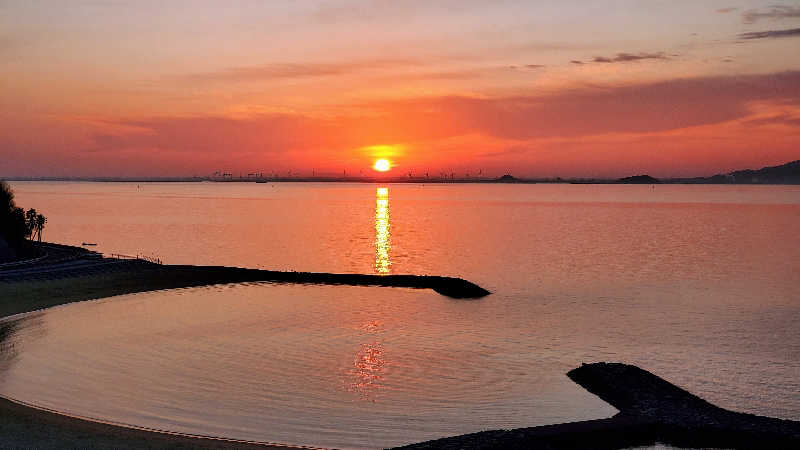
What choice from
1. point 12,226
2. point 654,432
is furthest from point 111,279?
point 654,432

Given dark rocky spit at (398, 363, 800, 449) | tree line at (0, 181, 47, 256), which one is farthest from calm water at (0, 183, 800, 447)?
tree line at (0, 181, 47, 256)

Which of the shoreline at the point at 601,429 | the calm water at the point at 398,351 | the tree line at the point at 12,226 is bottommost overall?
the calm water at the point at 398,351

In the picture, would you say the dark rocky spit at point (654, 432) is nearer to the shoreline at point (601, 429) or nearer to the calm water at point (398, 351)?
the shoreline at point (601, 429)

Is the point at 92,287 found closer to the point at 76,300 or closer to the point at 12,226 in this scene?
the point at 76,300

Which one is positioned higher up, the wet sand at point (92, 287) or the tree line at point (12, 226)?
the tree line at point (12, 226)

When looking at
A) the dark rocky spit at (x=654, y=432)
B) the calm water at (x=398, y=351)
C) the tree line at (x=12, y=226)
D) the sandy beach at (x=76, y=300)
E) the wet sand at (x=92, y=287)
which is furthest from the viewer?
the tree line at (x=12, y=226)

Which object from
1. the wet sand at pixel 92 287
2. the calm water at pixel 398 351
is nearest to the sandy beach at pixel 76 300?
the wet sand at pixel 92 287

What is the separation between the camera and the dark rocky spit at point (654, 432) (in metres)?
27.8

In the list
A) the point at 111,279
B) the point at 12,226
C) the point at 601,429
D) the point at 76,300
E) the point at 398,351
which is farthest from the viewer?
Answer: the point at 12,226

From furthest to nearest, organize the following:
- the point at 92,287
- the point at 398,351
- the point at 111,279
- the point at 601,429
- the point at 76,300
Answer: the point at 111,279, the point at 92,287, the point at 76,300, the point at 398,351, the point at 601,429

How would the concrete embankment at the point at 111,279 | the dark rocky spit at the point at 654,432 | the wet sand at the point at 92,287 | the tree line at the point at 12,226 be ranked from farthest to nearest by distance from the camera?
Result: the tree line at the point at 12,226 → the concrete embankment at the point at 111,279 → the wet sand at the point at 92,287 → the dark rocky spit at the point at 654,432

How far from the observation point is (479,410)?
36438 millimetres

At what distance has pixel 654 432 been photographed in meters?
30.2

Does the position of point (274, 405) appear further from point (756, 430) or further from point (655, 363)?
point (655, 363)
